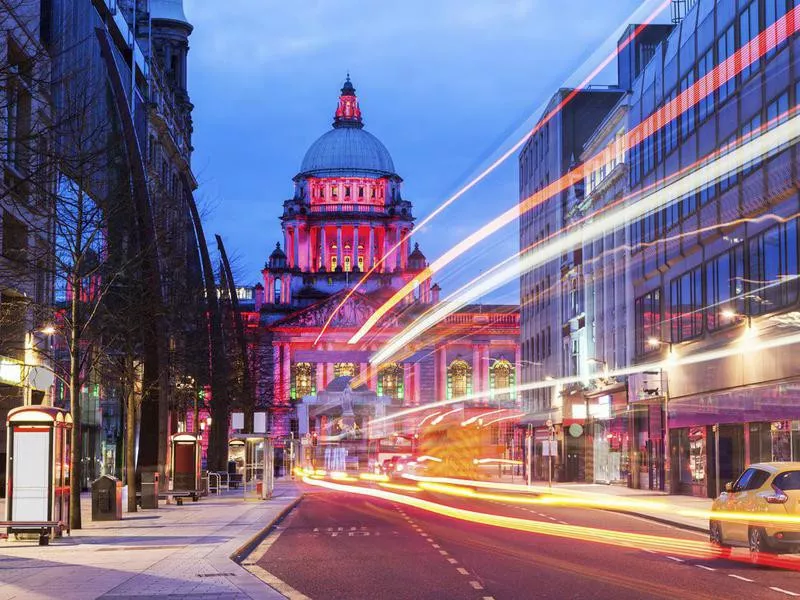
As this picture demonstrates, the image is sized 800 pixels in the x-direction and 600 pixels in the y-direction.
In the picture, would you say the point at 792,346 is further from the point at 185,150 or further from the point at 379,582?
the point at 185,150

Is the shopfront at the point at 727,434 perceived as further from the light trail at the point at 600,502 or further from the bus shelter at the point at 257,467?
the bus shelter at the point at 257,467

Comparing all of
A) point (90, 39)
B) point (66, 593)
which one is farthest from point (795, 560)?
point (90, 39)

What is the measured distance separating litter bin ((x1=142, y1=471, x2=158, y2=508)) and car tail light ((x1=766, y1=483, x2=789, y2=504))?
2387cm

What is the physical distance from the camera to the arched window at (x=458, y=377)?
186625 millimetres

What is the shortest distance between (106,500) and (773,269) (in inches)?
772

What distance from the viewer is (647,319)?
58.8 metres

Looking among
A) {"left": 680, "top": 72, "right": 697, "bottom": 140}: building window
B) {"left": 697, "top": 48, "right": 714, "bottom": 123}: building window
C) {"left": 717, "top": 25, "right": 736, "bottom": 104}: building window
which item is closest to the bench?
{"left": 717, "top": 25, "right": 736, "bottom": 104}: building window

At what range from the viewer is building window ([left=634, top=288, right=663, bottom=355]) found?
56.8 meters

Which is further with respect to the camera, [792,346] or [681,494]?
[681,494]

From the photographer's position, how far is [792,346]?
38812 mm

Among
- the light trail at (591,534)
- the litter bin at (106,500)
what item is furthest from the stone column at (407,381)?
the litter bin at (106,500)

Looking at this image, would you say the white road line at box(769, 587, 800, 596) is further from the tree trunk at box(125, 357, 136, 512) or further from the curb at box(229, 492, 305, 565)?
the tree trunk at box(125, 357, 136, 512)

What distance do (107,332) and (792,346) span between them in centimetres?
2012

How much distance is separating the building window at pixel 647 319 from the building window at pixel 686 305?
252cm
